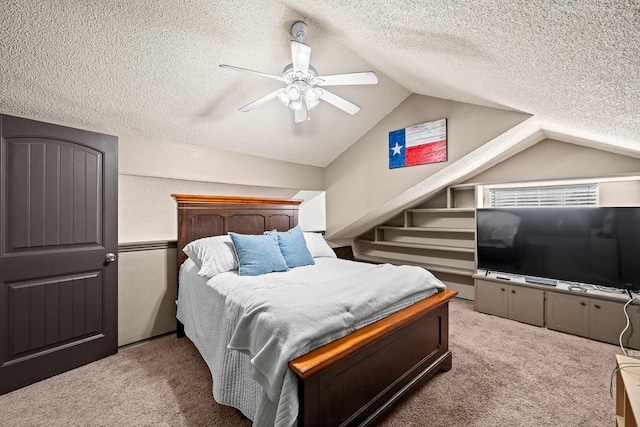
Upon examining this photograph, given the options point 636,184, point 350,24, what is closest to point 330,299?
point 350,24

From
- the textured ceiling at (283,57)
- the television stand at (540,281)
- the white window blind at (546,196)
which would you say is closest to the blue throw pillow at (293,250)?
the textured ceiling at (283,57)

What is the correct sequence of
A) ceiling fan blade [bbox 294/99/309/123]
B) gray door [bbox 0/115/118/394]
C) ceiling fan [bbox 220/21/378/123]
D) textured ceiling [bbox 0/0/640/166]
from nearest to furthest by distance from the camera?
1. textured ceiling [bbox 0/0/640/166]
2. ceiling fan [bbox 220/21/378/123]
3. gray door [bbox 0/115/118/394]
4. ceiling fan blade [bbox 294/99/309/123]

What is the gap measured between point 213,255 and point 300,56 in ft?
5.61

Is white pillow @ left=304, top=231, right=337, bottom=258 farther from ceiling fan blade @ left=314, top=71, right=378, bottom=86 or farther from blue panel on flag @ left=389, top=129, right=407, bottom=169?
ceiling fan blade @ left=314, top=71, right=378, bottom=86

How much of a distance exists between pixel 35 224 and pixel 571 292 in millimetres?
4648

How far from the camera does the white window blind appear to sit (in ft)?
9.77

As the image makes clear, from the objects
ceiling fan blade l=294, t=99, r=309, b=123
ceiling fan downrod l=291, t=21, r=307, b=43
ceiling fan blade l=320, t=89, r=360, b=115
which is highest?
ceiling fan downrod l=291, t=21, r=307, b=43

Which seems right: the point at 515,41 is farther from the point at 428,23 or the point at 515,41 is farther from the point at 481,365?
the point at 481,365

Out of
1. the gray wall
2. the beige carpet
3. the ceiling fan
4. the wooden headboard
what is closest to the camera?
the beige carpet

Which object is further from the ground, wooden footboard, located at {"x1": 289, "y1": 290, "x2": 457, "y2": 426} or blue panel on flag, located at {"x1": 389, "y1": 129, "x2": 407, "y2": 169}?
blue panel on flag, located at {"x1": 389, "y1": 129, "x2": 407, "y2": 169}

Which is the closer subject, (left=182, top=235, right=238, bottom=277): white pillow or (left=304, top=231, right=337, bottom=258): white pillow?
(left=182, top=235, right=238, bottom=277): white pillow

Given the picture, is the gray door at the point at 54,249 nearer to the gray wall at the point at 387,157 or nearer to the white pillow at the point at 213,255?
the white pillow at the point at 213,255

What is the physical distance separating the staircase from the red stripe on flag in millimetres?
939

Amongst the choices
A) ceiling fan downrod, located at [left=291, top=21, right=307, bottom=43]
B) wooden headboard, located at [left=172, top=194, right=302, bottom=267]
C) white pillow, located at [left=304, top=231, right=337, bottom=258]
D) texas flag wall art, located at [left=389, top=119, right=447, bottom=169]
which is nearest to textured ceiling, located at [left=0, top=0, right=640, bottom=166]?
ceiling fan downrod, located at [left=291, top=21, right=307, bottom=43]
